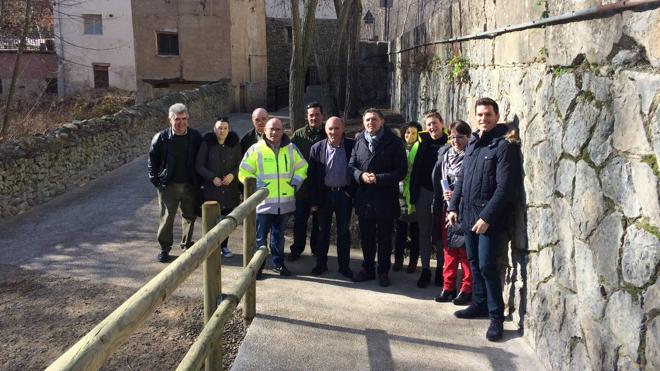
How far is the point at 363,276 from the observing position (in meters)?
5.88

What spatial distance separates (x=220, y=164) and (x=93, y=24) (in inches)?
799

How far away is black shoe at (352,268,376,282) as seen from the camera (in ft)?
19.2

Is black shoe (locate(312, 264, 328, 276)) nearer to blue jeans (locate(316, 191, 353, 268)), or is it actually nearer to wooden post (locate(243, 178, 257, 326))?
blue jeans (locate(316, 191, 353, 268))

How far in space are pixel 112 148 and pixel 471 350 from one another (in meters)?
8.71

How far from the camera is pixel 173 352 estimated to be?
4430 mm

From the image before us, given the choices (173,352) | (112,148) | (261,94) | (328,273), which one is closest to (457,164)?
(328,273)

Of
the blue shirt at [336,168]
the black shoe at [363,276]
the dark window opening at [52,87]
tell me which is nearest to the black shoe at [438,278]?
the black shoe at [363,276]

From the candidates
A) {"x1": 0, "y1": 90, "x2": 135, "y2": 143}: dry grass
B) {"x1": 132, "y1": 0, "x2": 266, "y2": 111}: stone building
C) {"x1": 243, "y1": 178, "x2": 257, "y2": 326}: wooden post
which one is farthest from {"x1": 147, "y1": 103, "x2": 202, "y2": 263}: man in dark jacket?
{"x1": 132, "y1": 0, "x2": 266, "y2": 111}: stone building

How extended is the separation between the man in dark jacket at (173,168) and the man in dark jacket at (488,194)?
2.94 m

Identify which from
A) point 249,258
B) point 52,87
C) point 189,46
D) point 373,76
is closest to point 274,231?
point 249,258

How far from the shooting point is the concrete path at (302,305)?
4105 millimetres

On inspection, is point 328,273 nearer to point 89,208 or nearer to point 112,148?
point 89,208

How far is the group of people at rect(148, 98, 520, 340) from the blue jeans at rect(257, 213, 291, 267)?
10mm

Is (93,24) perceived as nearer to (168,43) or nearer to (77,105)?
(77,105)
